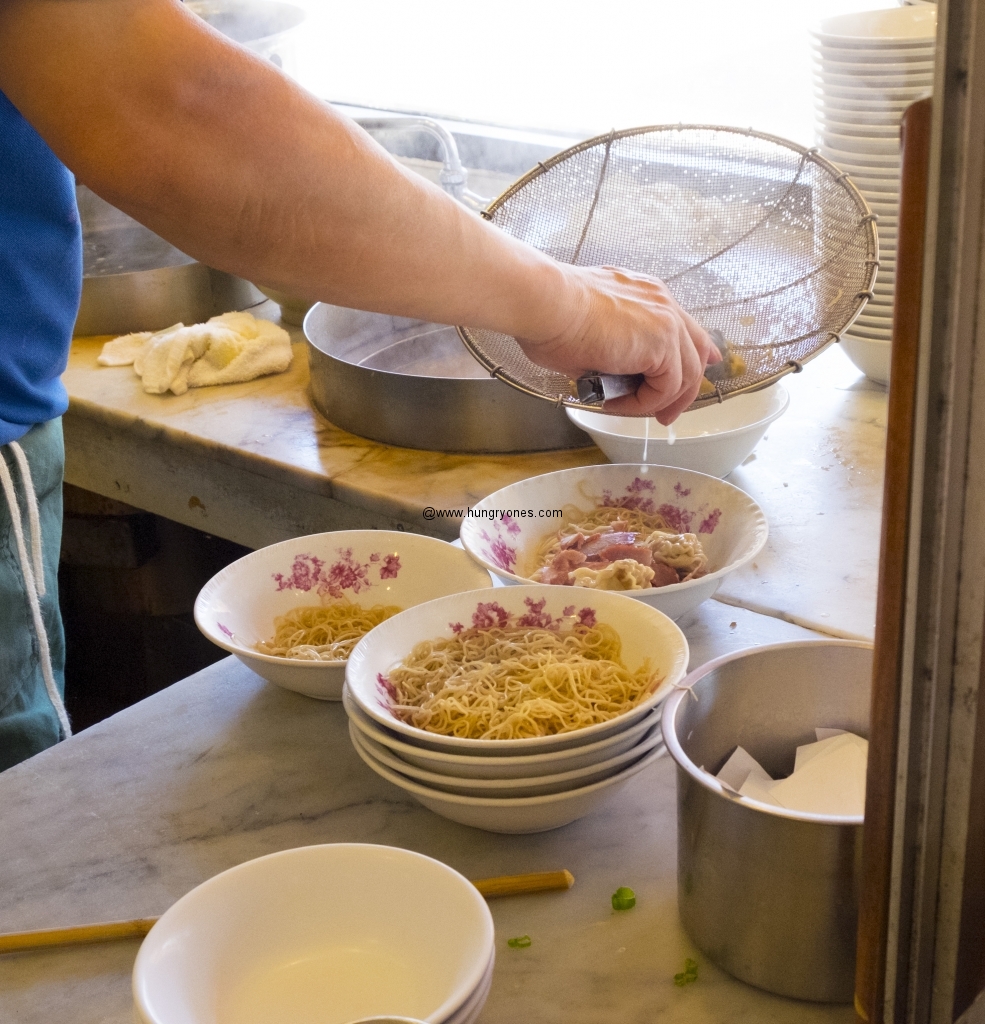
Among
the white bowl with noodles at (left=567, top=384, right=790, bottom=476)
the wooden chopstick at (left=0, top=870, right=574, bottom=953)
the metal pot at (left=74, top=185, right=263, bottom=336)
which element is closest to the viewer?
the wooden chopstick at (left=0, top=870, right=574, bottom=953)

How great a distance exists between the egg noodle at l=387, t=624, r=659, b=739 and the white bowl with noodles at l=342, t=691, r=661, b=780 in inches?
1.1

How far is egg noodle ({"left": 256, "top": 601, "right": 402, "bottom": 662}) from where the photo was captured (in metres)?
1.18

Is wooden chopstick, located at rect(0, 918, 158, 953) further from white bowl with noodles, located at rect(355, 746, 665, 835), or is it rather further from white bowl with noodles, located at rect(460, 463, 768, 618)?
white bowl with noodles, located at rect(460, 463, 768, 618)

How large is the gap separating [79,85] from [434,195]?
0.98ft

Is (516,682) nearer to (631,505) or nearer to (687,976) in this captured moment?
(687,976)

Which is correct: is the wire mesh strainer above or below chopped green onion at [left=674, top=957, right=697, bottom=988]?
above

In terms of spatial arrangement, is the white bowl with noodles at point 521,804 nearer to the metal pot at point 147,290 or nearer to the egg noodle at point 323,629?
the egg noodle at point 323,629

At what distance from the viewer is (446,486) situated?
1.73 metres

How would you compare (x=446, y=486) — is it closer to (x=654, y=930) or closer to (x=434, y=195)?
(x=434, y=195)

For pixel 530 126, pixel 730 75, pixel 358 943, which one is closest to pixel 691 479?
pixel 358 943

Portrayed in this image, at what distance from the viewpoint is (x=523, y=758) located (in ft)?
2.88

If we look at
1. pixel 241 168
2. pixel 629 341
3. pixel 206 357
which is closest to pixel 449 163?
pixel 206 357

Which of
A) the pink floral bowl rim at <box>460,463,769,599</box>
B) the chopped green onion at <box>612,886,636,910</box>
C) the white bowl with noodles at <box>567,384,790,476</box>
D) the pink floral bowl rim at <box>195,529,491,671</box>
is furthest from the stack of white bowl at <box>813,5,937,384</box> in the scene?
the chopped green onion at <box>612,886,636,910</box>

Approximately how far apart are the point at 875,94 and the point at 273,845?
141 cm
